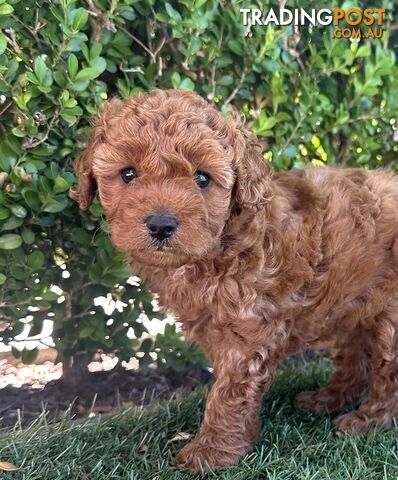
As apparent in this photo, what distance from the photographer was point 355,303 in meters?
3.81

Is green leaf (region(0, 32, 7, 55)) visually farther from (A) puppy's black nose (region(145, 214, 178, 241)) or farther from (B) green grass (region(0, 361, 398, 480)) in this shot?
(B) green grass (region(0, 361, 398, 480))

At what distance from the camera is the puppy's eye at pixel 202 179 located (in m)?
3.01

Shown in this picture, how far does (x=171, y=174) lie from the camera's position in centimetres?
294

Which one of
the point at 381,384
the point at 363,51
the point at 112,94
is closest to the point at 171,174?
the point at 112,94

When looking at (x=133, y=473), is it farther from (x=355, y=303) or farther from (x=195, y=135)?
(x=195, y=135)

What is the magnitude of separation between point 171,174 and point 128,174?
232 millimetres

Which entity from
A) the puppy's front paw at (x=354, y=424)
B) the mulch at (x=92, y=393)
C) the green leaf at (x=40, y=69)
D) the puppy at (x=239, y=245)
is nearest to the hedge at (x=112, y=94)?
the green leaf at (x=40, y=69)

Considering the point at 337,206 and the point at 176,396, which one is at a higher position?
the point at 337,206

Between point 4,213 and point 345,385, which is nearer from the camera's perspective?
point 4,213

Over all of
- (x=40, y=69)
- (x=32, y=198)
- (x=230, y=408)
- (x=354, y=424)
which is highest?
(x=40, y=69)

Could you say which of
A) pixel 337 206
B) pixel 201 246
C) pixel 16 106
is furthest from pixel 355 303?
pixel 16 106

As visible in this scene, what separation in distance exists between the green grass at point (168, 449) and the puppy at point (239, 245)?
6.1 inches

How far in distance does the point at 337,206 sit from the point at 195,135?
1121mm

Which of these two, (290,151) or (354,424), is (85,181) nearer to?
(290,151)
